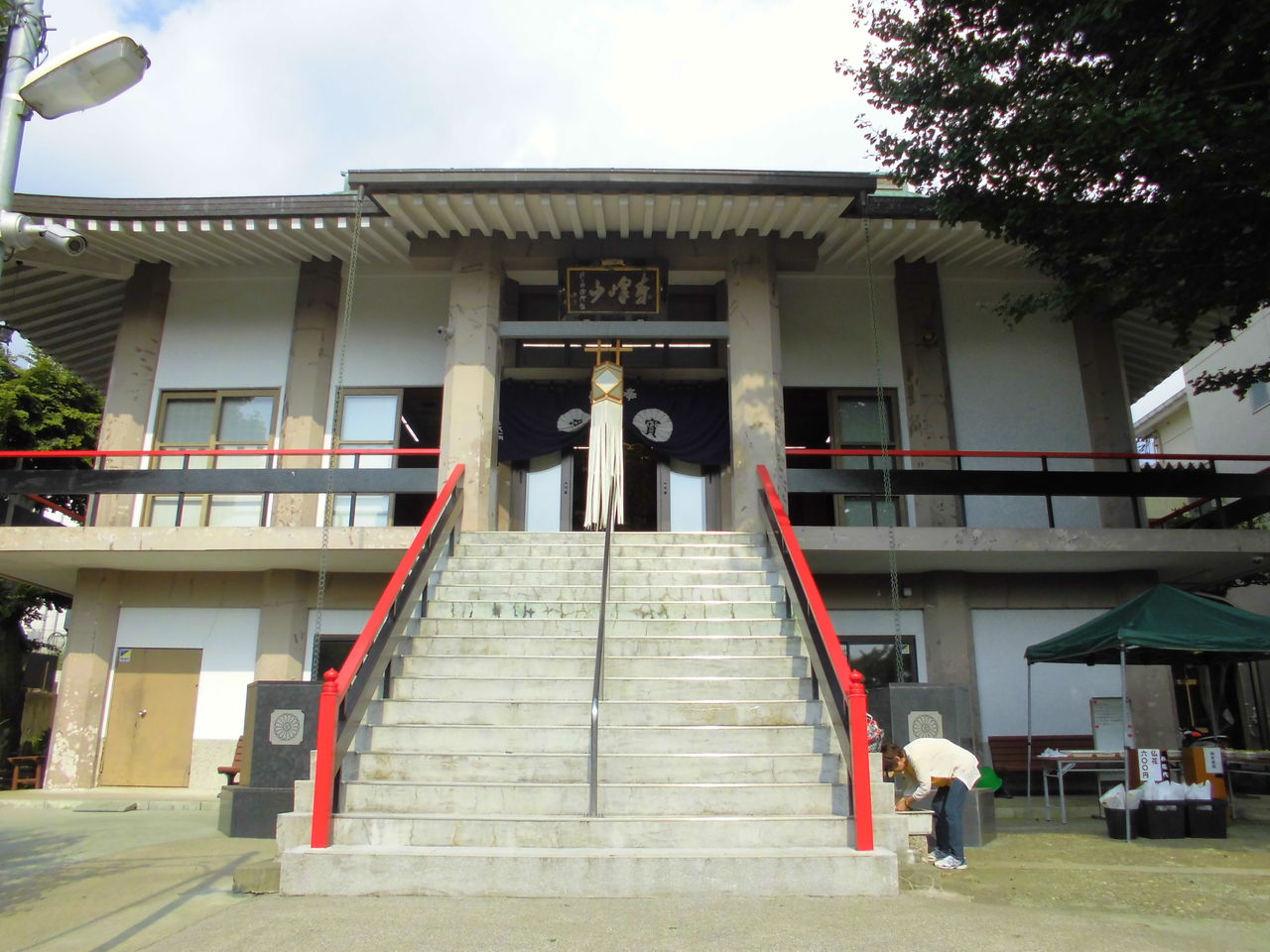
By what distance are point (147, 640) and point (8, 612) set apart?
411cm

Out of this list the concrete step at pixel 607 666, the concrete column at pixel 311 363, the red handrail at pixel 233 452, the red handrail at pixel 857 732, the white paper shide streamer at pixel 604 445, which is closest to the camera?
the red handrail at pixel 857 732

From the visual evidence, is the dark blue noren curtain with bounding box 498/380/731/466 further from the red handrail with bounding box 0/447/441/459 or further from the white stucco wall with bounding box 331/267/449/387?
the red handrail with bounding box 0/447/441/459

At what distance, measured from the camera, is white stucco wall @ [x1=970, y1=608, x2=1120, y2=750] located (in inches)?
481

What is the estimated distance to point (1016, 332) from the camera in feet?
44.7

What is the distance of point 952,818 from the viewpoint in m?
6.91

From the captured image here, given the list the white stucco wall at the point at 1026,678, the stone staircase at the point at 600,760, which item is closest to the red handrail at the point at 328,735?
the stone staircase at the point at 600,760

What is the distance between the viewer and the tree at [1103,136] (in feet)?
23.4

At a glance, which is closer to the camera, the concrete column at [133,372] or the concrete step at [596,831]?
the concrete step at [596,831]

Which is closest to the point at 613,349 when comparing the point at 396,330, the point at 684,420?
the point at 684,420

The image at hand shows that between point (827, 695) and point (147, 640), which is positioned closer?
point (827, 695)

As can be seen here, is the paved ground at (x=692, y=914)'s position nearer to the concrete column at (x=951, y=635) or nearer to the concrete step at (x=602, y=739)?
the concrete step at (x=602, y=739)

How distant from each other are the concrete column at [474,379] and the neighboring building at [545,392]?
4 cm

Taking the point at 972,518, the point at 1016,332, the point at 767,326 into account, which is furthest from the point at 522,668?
the point at 1016,332

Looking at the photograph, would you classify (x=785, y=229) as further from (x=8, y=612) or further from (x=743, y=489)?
(x=8, y=612)
